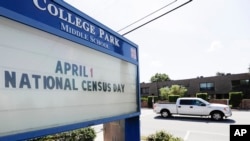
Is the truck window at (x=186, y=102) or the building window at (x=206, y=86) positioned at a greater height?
the building window at (x=206, y=86)

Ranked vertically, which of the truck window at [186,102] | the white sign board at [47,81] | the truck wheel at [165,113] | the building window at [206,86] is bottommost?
the truck wheel at [165,113]

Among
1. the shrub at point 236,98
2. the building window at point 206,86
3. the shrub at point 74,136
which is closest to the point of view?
the shrub at point 74,136

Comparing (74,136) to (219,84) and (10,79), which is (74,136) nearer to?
(10,79)

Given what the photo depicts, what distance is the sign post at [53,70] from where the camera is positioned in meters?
2.29

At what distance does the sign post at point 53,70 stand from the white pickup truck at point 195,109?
16.4 metres

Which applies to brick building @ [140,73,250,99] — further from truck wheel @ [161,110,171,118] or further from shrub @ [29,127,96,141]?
shrub @ [29,127,96,141]

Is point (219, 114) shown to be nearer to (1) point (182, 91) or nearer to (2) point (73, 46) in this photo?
(2) point (73, 46)

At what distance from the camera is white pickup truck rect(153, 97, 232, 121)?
18.6 metres

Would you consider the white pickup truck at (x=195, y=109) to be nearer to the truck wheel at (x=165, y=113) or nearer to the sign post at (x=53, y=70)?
the truck wheel at (x=165, y=113)

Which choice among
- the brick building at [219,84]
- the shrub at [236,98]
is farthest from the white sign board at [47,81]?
the brick building at [219,84]

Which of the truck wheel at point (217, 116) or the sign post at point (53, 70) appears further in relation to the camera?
the truck wheel at point (217, 116)

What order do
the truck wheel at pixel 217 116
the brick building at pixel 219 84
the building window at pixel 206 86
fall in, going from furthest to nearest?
1. the building window at pixel 206 86
2. the brick building at pixel 219 84
3. the truck wheel at pixel 217 116

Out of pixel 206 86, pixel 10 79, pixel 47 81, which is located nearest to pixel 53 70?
pixel 47 81

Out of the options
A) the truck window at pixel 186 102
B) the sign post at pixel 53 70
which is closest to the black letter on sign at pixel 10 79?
the sign post at pixel 53 70
